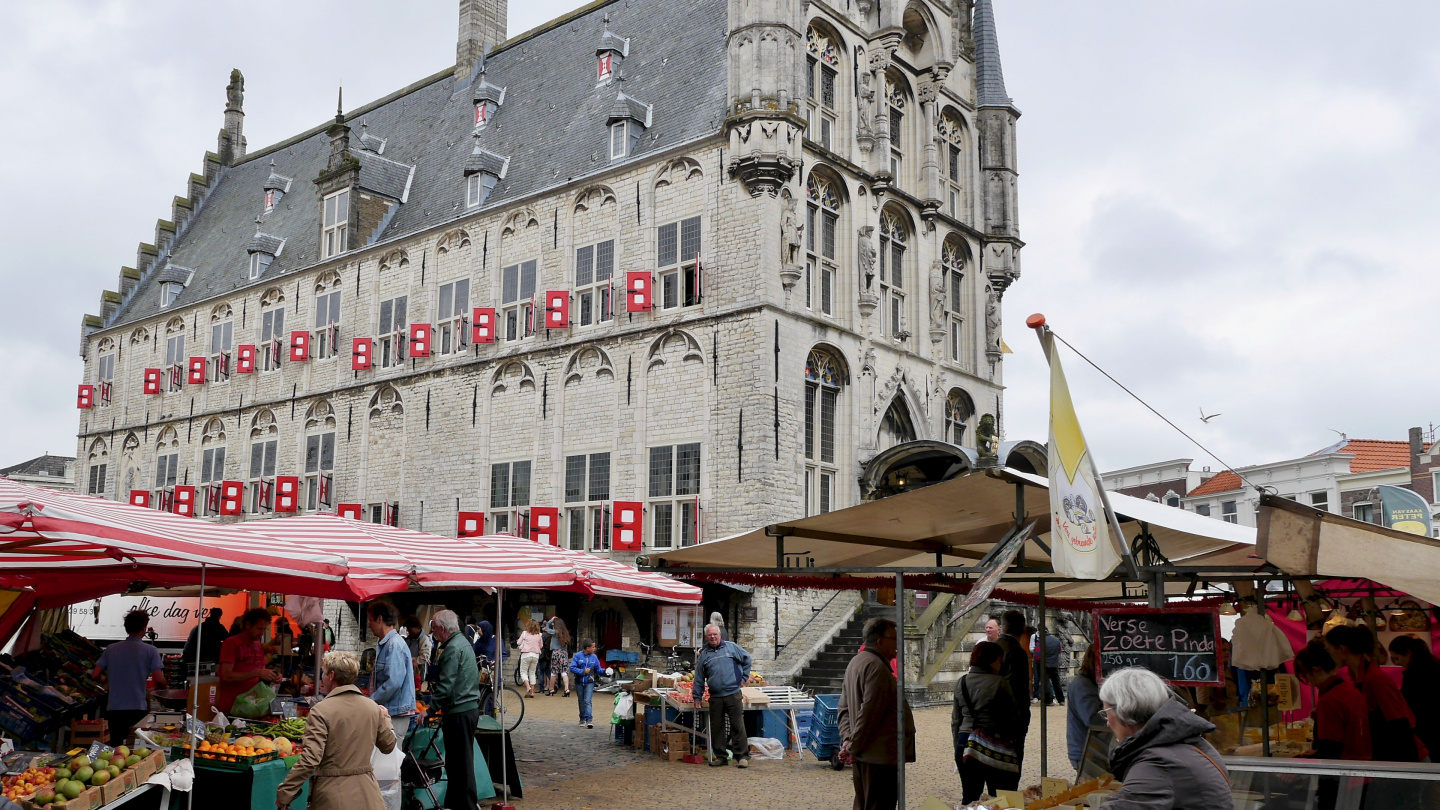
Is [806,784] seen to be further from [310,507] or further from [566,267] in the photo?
[310,507]

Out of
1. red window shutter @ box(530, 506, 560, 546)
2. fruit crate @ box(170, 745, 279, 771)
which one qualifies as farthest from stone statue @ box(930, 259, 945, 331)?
fruit crate @ box(170, 745, 279, 771)

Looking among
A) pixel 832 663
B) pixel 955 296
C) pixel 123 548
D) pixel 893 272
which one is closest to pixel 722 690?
pixel 123 548

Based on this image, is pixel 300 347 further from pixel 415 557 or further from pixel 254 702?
pixel 415 557

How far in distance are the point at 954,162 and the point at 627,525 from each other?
12.0m

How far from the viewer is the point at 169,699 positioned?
1062 cm

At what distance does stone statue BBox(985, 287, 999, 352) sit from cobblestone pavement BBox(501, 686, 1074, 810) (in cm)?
1277

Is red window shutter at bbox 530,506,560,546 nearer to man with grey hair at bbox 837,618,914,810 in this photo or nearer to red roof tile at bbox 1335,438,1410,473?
man with grey hair at bbox 837,618,914,810

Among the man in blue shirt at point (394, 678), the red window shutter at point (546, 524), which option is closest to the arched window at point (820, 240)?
the red window shutter at point (546, 524)

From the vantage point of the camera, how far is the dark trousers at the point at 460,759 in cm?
841

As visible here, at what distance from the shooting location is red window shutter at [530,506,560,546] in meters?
21.9

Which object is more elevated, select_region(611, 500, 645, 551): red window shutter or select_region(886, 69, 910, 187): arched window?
select_region(886, 69, 910, 187): arched window

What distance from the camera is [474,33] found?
3023 centimetres

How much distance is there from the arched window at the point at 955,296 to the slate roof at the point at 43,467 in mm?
58788

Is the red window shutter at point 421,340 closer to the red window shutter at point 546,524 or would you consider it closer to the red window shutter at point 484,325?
the red window shutter at point 484,325
